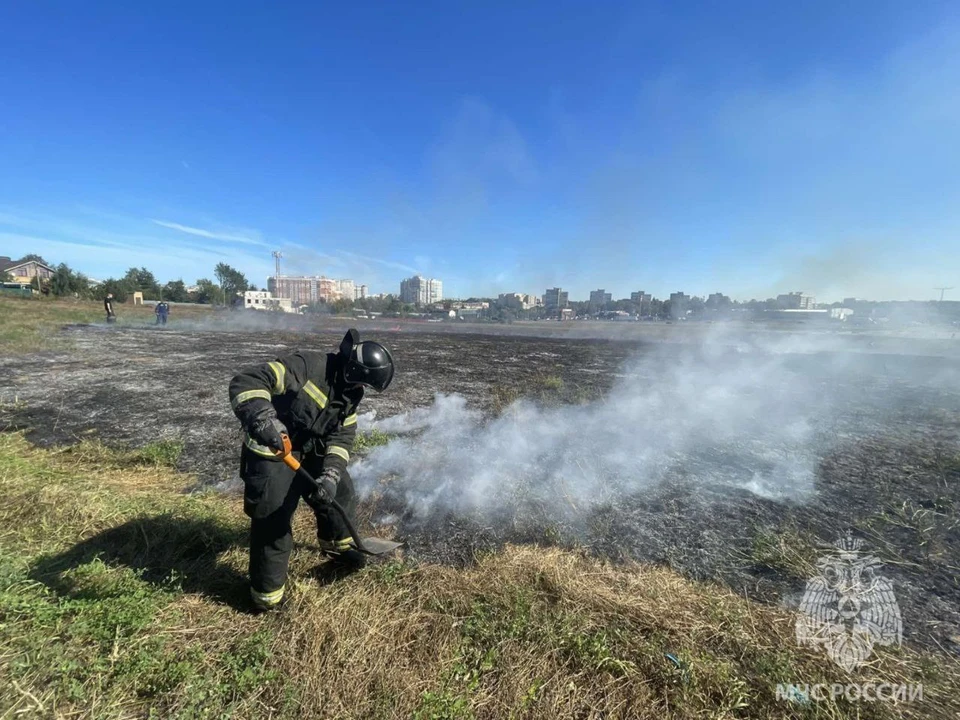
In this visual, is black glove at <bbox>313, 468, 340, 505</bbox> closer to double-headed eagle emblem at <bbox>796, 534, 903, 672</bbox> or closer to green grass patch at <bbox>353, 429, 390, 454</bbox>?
green grass patch at <bbox>353, 429, 390, 454</bbox>

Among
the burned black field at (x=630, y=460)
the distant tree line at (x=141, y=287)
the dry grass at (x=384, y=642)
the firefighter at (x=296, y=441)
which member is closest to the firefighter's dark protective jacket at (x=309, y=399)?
the firefighter at (x=296, y=441)

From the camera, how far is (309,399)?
3.01 meters

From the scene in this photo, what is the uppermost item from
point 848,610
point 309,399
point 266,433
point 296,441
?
point 309,399

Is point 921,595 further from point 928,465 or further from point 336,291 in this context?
point 336,291

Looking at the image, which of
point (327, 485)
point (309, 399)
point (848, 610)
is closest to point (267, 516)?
point (327, 485)

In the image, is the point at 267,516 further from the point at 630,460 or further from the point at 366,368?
the point at 630,460

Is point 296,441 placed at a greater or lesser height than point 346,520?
greater

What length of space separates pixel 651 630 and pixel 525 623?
0.80 metres

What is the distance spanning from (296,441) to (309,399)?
0.35m

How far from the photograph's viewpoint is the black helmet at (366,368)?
3.09 meters

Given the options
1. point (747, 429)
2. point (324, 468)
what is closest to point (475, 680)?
point (324, 468)

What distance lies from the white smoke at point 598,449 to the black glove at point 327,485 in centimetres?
156

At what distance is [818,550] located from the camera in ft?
12.2

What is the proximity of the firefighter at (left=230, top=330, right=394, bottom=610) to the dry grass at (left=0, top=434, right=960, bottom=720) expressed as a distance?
280 millimetres
